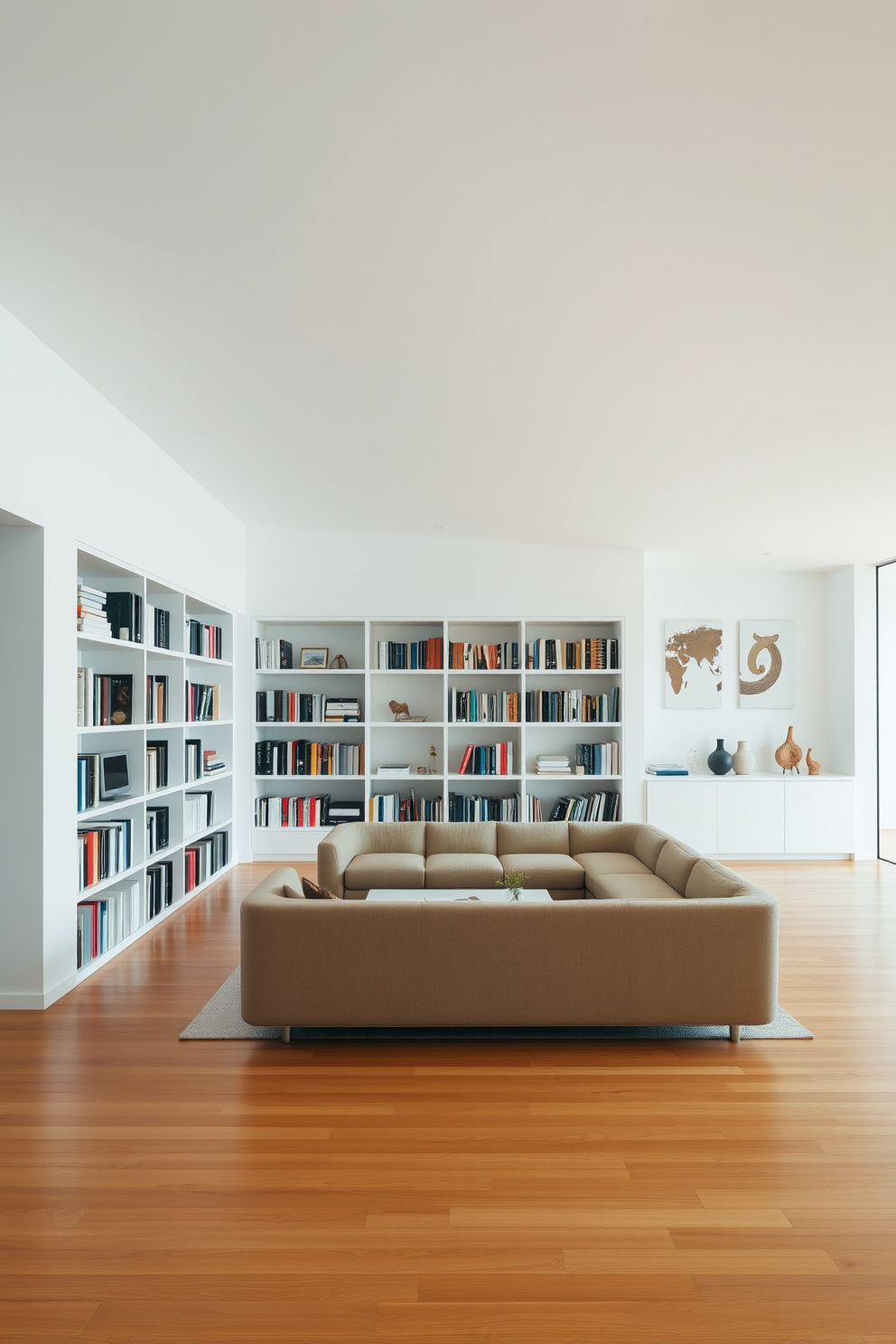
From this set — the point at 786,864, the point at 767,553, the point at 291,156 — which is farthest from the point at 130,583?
the point at 786,864

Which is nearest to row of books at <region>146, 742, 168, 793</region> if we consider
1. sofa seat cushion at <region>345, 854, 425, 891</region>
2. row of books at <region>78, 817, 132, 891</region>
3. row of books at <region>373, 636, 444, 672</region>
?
row of books at <region>78, 817, 132, 891</region>

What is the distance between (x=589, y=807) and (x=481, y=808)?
91cm

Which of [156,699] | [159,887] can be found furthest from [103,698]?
[159,887]

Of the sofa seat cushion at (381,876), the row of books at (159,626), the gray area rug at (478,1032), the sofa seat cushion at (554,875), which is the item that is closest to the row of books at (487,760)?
the sofa seat cushion at (554,875)

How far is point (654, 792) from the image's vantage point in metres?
7.74

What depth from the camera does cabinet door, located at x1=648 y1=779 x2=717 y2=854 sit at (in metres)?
7.72

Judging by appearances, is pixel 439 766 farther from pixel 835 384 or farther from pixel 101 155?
pixel 101 155

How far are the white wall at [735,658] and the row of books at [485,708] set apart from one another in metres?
1.54

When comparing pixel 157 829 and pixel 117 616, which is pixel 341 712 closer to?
pixel 157 829

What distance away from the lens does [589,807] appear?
7.67 m

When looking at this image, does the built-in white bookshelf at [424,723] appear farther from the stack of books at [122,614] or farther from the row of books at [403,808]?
the stack of books at [122,614]

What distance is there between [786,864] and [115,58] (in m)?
7.42

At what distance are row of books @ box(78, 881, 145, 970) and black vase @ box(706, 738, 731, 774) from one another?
5.07 metres

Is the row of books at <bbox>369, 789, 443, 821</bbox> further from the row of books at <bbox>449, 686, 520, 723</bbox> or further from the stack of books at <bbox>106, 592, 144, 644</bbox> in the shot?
the stack of books at <bbox>106, 592, 144, 644</bbox>
